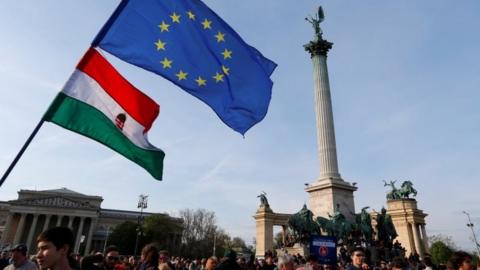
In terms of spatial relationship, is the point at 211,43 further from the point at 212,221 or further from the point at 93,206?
the point at 93,206

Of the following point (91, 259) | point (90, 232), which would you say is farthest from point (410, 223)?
point (90, 232)

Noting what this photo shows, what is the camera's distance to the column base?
2661cm

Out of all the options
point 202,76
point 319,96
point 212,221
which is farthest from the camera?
point 212,221

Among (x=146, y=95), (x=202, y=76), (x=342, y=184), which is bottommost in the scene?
(x=146, y=95)

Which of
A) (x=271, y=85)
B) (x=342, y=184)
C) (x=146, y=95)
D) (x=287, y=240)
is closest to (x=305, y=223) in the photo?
(x=287, y=240)

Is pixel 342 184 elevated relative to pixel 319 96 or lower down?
lower down

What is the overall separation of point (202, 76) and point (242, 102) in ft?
3.24

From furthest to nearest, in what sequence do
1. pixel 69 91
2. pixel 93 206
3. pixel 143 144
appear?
pixel 93 206, pixel 143 144, pixel 69 91

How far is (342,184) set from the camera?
2731 cm

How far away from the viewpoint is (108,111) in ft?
18.2

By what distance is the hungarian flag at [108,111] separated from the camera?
5.06m

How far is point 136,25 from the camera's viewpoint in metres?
5.96

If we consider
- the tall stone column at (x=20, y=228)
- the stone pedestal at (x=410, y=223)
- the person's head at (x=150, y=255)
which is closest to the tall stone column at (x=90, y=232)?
the tall stone column at (x=20, y=228)

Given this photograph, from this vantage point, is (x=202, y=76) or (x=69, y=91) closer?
(x=69, y=91)
